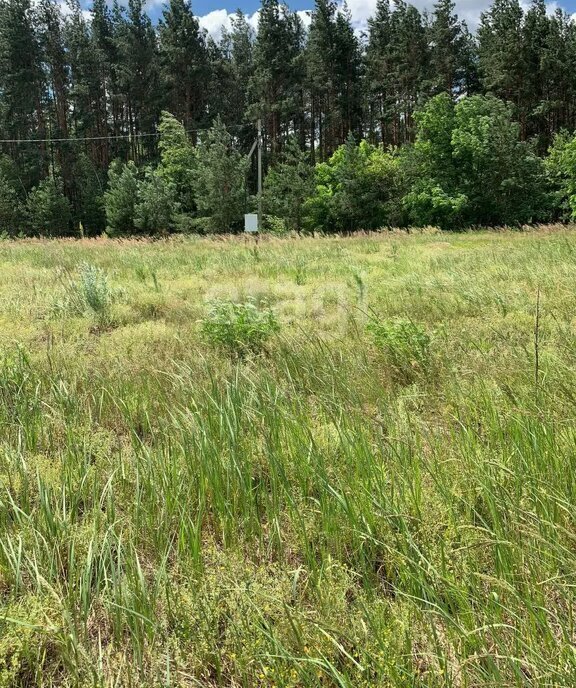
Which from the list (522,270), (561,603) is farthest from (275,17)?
(561,603)

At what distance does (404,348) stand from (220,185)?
96.5 ft

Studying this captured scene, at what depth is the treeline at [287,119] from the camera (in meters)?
29.3

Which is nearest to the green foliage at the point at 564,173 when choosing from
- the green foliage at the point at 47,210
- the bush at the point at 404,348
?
the bush at the point at 404,348

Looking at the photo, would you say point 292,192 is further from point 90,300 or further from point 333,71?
point 90,300

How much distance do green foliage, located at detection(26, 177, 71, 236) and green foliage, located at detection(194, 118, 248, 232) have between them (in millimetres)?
11484

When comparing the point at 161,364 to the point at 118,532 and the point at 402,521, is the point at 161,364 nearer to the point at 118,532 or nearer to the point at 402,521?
the point at 118,532

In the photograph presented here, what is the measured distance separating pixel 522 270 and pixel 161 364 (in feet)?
21.6

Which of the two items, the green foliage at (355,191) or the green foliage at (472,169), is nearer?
the green foliage at (472,169)

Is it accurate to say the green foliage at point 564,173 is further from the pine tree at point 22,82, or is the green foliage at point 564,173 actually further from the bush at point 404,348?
the pine tree at point 22,82

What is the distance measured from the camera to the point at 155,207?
105 ft

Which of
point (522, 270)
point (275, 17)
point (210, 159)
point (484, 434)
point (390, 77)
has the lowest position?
point (484, 434)

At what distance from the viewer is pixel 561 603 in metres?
1.37

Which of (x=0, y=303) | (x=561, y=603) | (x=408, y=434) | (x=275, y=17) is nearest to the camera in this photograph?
(x=561, y=603)

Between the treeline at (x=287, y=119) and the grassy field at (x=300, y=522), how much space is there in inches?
1097
